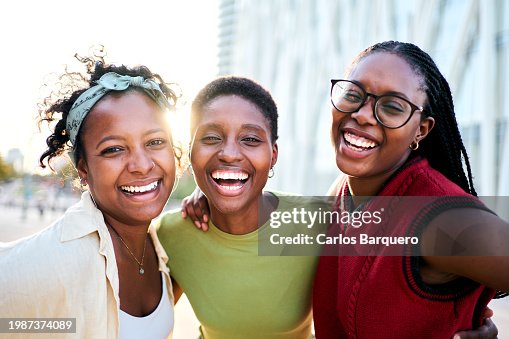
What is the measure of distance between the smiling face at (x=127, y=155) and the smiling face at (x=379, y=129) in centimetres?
99

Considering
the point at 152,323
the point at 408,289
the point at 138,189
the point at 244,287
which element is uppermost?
the point at 138,189

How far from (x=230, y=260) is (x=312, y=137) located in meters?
19.6

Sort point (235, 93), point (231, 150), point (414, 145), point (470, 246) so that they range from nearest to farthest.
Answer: point (470, 246) < point (414, 145) < point (231, 150) < point (235, 93)

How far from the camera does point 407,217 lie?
206 cm

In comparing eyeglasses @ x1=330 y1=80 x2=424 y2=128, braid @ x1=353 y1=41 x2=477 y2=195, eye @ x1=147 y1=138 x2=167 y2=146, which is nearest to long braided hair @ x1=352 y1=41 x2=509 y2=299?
braid @ x1=353 y1=41 x2=477 y2=195

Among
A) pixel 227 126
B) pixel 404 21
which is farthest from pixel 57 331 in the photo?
pixel 404 21

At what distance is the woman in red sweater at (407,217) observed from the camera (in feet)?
6.09

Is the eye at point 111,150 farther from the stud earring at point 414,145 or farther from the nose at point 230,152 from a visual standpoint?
the stud earring at point 414,145

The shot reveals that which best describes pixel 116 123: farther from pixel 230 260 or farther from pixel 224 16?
pixel 224 16

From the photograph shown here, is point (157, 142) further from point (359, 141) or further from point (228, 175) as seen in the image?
point (359, 141)

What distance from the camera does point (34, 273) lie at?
6.36 feet

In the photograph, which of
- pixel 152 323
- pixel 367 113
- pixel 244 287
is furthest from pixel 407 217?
pixel 152 323

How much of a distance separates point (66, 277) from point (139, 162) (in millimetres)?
651

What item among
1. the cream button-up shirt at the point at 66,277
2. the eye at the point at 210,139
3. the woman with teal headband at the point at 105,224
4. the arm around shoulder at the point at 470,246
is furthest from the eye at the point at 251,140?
the arm around shoulder at the point at 470,246
